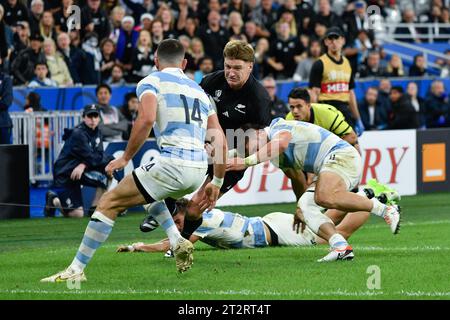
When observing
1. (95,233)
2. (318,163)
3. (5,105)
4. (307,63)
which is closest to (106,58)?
(5,105)

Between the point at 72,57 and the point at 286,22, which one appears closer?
the point at 72,57

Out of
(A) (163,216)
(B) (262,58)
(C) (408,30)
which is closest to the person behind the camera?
(A) (163,216)

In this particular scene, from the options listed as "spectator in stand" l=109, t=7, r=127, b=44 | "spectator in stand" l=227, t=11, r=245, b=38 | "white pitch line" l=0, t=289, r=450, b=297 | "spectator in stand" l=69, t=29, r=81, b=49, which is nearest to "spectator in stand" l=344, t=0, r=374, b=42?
"spectator in stand" l=227, t=11, r=245, b=38

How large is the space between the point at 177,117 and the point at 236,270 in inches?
68.2

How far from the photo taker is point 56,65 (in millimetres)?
20312

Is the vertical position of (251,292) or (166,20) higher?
(166,20)

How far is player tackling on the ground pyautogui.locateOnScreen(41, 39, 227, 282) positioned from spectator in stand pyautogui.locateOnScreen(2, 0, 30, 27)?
34.7 feet

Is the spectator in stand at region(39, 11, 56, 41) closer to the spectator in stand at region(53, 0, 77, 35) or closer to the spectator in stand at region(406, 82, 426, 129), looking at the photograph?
the spectator in stand at region(53, 0, 77, 35)

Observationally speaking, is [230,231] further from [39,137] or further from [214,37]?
[214,37]

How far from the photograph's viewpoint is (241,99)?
13156mm

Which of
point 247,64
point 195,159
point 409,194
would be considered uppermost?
point 247,64

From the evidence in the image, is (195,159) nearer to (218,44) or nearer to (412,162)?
(412,162)

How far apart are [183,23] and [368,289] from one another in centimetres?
1402
